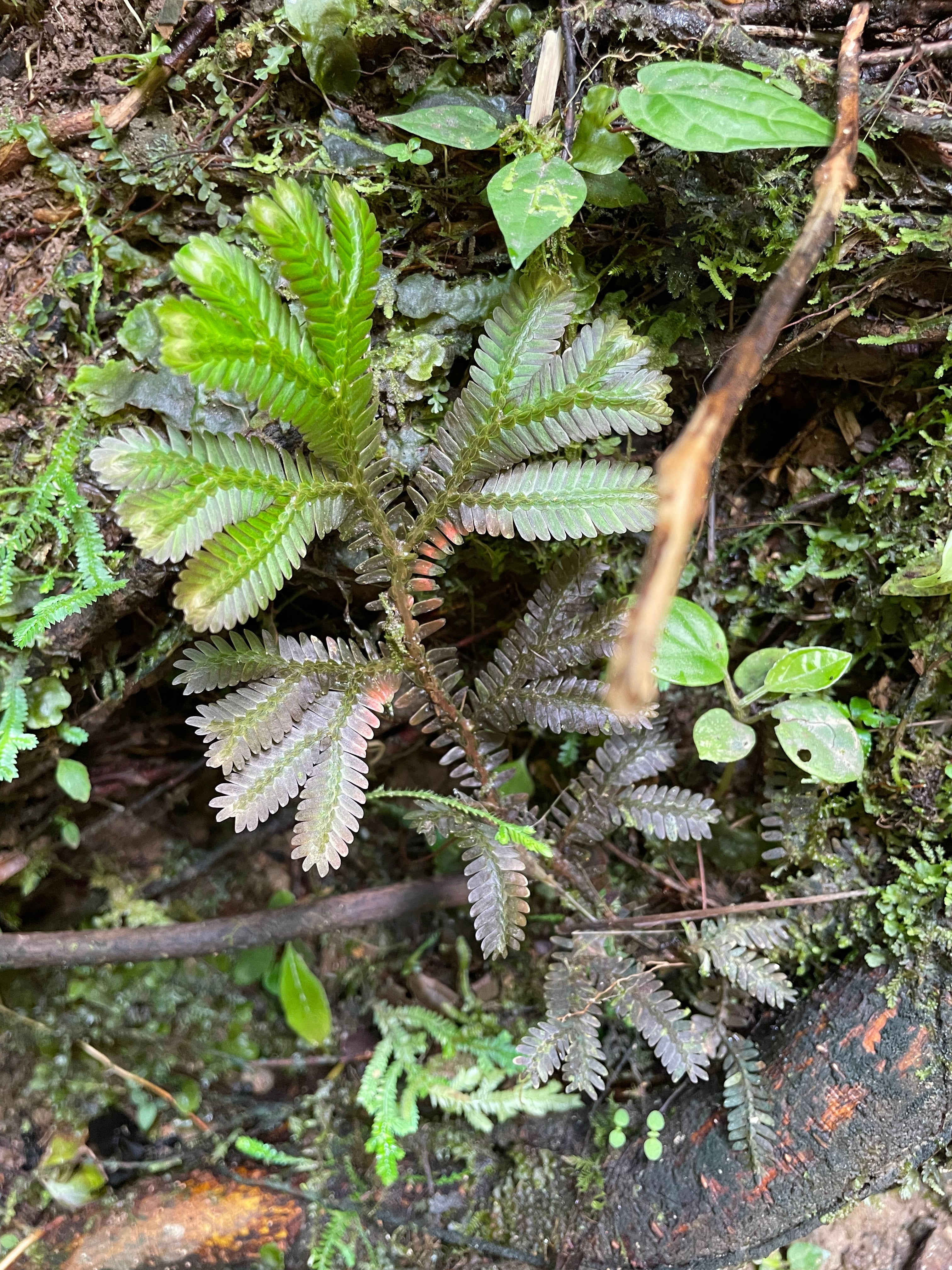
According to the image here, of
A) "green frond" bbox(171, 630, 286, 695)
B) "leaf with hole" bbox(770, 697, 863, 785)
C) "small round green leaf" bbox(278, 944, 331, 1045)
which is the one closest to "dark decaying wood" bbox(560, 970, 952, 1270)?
"leaf with hole" bbox(770, 697, 863, 785)

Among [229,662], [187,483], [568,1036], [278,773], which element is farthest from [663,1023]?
[187,483]

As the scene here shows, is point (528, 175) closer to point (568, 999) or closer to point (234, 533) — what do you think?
point (234, 533)

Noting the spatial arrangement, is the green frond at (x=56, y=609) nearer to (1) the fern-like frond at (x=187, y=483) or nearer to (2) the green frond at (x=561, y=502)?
(1) the fern-like frond at (x=187, y=483)

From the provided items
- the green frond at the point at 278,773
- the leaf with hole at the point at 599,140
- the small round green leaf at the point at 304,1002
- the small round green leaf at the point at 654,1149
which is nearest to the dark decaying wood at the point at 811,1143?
the small round green leaf at the point at 654,1149

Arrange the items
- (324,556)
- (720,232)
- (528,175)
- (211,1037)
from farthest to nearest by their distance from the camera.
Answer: (211,1037) → (324,556) → (720,232) → (528,175)

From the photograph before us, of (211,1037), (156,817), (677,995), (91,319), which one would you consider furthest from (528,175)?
(211,1037)

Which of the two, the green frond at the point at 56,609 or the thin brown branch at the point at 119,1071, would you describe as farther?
the thin brown branch at the point at 119,1071

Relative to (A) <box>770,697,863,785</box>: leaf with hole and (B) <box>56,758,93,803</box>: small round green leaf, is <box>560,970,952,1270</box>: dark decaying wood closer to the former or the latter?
(A) <box>770,697,863,785</box>: leaf with hole
